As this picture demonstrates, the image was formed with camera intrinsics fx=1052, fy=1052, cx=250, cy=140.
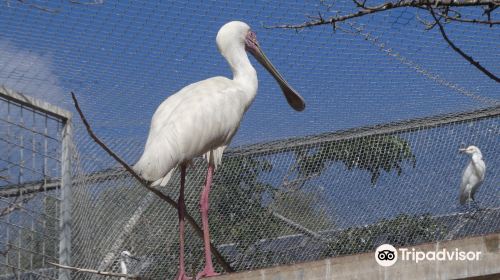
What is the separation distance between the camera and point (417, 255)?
10.7 ft

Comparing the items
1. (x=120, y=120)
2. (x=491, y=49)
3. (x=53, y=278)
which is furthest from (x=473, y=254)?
(x=120, y=120)

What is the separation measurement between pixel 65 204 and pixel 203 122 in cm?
120

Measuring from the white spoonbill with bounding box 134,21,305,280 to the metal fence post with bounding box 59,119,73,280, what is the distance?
2.94 feet

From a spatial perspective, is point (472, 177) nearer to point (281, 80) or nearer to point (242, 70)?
point (281, 80)

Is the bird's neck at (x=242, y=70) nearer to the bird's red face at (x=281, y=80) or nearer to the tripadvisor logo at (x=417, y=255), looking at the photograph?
the bird's red face at (x=281, y=80)

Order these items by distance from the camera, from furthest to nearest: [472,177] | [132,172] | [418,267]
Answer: [472,177], [132,172], [418,267]

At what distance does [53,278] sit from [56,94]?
129cm

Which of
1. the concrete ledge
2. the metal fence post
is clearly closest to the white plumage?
the metal fence post

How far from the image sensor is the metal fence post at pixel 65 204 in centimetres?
546

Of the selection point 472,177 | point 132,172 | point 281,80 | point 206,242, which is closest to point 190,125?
point 206,242

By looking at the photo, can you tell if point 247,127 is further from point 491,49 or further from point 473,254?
point 473,254

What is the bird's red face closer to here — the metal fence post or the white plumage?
the white plumage

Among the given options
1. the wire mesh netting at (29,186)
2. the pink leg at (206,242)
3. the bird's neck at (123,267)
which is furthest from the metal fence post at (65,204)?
the pink leg at (206,242)

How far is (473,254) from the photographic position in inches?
126
